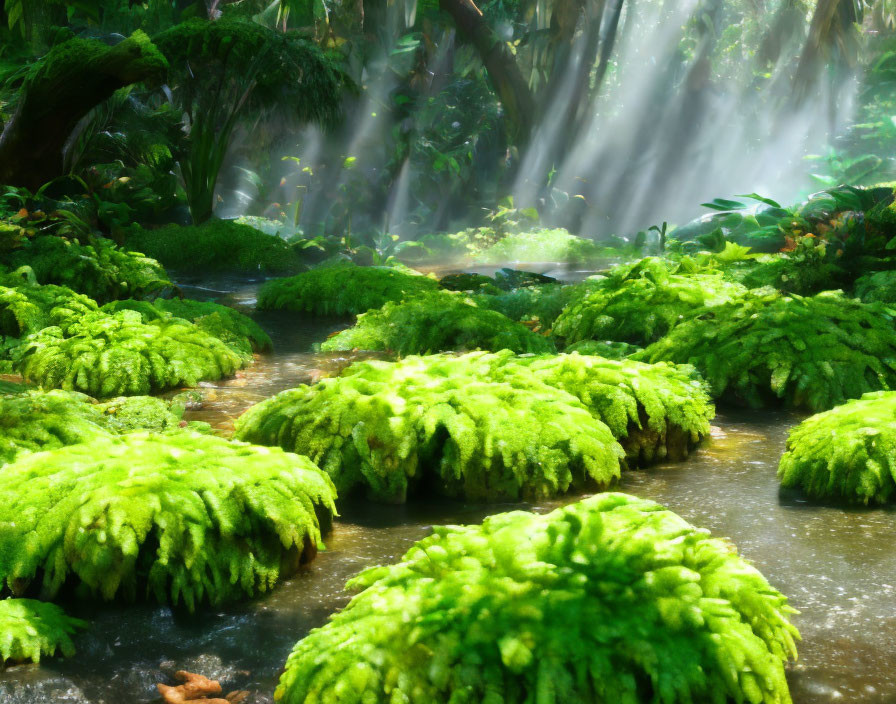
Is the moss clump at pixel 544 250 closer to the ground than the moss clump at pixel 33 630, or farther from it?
farther from it

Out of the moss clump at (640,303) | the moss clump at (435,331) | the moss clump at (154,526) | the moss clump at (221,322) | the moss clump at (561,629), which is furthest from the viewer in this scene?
the moss clump at (221,322)

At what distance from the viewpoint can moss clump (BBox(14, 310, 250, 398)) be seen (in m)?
6.07

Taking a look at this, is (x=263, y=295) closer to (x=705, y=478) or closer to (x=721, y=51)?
(x=705, y=478)

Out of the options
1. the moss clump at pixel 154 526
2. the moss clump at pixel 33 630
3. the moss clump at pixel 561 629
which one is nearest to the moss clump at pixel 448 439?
the moss clump at pixel 154 526

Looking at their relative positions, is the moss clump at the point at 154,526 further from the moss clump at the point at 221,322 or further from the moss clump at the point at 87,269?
the moss clump at the point at 87,269

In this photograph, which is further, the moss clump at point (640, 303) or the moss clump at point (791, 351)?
the moss clump at point (640, 303)

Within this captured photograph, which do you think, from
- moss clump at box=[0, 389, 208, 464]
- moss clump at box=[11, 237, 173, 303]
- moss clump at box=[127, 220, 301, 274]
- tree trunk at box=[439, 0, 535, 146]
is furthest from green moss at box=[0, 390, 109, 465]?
tree trunk at box=[439, 0, 535, 146]

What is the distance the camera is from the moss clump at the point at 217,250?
14.8 metres

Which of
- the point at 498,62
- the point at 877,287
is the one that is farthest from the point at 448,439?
the point at 498,62

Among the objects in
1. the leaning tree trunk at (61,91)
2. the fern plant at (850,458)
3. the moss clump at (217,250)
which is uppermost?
the leaning tree trunk at (61,91)

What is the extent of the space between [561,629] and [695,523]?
1.59 m

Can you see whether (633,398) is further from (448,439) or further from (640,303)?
(640,303)

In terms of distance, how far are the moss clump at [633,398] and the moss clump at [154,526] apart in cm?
182

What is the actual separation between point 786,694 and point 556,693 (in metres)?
0.62
